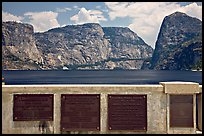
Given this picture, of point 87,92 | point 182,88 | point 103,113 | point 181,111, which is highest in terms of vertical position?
point 182,88

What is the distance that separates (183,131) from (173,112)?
1.09 metres

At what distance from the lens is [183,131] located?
1422cm

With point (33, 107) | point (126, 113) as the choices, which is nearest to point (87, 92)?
point (126, 113)

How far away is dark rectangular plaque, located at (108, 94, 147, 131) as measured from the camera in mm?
14078

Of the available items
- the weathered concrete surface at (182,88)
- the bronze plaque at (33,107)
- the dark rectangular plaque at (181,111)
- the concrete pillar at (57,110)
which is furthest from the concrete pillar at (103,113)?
the dark rectangular plaque at (181,111)

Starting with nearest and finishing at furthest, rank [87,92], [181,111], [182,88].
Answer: [182,88] → [87,92] → [181,111]

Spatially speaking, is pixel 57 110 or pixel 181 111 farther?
pixel 181 111

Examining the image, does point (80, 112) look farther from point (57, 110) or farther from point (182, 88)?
point (182, 88)

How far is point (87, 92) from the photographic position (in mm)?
14133

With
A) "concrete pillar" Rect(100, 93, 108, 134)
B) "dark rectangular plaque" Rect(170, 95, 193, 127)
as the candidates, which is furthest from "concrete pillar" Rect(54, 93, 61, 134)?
"dark rectangular plaque" Rect(170, 95, 193, 127)

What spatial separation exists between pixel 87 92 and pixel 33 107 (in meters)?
2.84

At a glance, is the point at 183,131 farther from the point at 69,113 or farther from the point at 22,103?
the point at 22,103

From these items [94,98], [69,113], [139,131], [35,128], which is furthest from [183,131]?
[35,128]

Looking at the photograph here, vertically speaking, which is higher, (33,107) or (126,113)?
(33,107)
